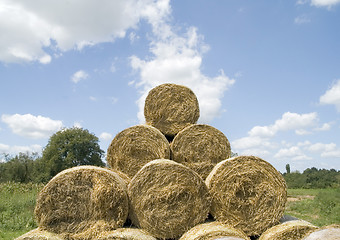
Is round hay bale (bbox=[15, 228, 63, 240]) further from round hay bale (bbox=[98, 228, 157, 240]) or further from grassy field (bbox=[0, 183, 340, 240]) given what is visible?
grassy field (bbox=[0, 183, 340, 240])

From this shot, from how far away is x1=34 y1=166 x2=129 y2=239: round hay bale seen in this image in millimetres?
4367

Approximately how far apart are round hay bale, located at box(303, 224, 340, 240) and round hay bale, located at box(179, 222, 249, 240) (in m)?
0.79

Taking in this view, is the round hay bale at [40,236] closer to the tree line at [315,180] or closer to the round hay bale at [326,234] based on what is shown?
the round hay bale at [326,234]

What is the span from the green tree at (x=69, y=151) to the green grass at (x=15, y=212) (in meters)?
9.88

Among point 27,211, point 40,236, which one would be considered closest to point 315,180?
point 27,211

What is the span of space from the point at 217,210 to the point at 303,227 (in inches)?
44.5

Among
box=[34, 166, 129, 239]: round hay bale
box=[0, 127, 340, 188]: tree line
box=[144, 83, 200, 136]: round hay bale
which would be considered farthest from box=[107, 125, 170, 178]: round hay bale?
box=[0, 127, 340, 188]: tree line

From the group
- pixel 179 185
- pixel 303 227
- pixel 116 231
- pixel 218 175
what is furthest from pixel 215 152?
pixel 116 231

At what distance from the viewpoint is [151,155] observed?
5.38m

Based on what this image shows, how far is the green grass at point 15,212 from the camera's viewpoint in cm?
921

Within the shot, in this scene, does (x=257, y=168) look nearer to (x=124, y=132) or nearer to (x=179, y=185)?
(x=179, y=185)

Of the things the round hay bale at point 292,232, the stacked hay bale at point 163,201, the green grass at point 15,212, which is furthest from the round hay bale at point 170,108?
the green grass at point 15,212

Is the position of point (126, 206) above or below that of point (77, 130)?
below

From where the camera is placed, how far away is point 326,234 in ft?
12.0
